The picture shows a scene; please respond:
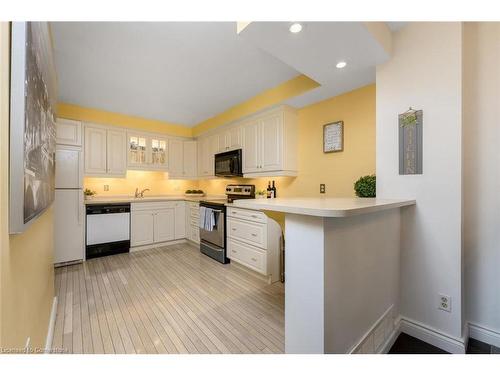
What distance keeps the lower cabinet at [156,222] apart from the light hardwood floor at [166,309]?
2.45 ft

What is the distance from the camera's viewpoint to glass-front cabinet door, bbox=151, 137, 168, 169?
4.38 meters

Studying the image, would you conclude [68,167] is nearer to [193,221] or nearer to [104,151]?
[104,151]

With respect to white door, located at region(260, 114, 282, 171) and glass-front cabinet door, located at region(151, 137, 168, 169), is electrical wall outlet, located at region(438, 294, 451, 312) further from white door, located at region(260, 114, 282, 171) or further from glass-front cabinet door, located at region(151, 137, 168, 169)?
glass-front cabinet door, located at region(151, 137, 168, 169)

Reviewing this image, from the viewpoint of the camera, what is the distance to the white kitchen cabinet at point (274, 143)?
3000 mm

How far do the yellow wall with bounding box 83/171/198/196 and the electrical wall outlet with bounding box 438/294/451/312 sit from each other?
15.3 feet

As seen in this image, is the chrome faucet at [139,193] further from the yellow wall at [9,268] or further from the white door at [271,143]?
the yellow wall at [9,268]

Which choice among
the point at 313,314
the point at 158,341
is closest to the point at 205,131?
the point at 158,341

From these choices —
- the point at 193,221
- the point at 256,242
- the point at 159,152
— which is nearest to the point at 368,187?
the point at 256,242

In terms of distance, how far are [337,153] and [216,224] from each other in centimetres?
204

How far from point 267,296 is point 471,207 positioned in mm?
1948

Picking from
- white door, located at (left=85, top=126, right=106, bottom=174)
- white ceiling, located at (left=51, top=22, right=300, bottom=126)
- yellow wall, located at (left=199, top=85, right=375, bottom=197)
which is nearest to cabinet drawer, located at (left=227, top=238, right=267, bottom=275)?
yellow wall, located at (left=199, top=85, right=375, bottom=197)

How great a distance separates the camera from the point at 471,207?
5.46 ft
